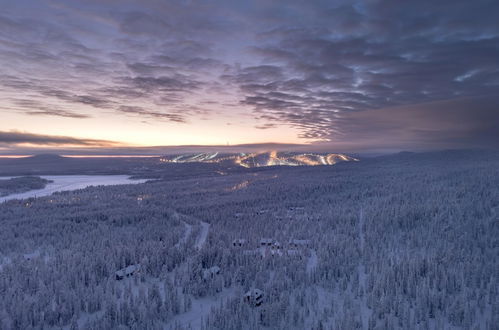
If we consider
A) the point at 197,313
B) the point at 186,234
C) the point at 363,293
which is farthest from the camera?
the point at 186,234

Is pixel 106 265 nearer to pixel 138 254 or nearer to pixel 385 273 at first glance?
pixel 138 254

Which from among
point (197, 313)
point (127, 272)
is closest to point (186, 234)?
point (127, 272)

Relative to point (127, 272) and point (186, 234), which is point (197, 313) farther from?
point (186, 234)

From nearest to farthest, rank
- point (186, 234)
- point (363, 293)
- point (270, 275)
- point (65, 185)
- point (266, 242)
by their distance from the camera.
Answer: point (363, 293)
point (270, 275)
point (266, 242)
point (186, 234)
point (65, 185)

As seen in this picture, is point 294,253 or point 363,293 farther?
point 294,253

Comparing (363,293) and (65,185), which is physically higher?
(363,293)

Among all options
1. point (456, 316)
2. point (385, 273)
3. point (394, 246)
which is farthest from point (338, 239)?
point (456, 316)

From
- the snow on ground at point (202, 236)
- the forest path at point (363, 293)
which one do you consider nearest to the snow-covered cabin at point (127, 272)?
the snow on ground at point (202, 236)

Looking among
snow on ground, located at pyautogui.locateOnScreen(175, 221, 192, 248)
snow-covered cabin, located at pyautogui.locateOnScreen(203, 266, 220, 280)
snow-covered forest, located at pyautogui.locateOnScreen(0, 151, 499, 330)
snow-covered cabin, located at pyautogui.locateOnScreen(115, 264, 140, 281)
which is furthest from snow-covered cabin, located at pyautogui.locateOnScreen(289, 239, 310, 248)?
snow-covered cabin, located at pyautogui.locateOnScreen(115, 264, 140, 281)

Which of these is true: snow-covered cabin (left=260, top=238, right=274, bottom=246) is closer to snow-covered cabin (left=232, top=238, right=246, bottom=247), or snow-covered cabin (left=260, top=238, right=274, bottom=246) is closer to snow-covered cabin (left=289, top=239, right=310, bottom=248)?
snow-covered cabin (left=232, top=238, right=246, bottom=247)

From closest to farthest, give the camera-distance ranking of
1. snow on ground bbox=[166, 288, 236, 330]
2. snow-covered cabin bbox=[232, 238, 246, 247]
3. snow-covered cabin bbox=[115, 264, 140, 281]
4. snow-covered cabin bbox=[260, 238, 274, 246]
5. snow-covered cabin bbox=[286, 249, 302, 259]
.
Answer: snow on ground bbox=[166, 288, 236, 330] → snow-covered cabin bbox=[115, 264, 140, 281] → snow-covered cabin bbox=[286, 249, 302, 259] → snow-covered cabin bbox=[232, 238, 246, 247] → snow-covered cabin bbox=[260, 238, 274, 246]
